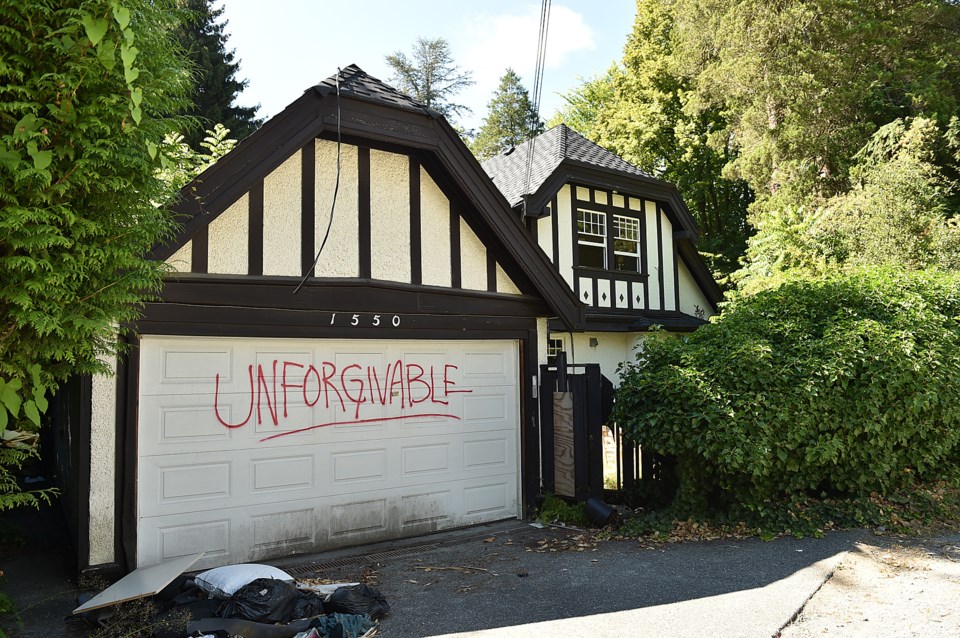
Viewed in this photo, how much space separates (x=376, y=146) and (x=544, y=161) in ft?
24.3

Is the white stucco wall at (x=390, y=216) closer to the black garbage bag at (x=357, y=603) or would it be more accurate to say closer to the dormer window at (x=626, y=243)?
the black garbage bag at (x=357, y=603)

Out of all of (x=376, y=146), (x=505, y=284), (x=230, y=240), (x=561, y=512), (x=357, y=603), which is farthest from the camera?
(x=505, y=284)

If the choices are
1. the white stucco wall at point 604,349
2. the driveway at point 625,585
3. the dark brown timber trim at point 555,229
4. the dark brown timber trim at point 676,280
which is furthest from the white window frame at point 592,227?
the driveway at point 625,585

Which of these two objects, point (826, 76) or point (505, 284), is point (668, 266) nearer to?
point (826, 76)

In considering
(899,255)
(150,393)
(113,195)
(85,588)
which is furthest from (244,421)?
(899,255)

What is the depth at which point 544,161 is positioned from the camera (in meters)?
14.0

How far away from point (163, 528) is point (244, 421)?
47.0 inches

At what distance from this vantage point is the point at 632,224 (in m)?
14.8

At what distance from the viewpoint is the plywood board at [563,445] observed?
26.3ft

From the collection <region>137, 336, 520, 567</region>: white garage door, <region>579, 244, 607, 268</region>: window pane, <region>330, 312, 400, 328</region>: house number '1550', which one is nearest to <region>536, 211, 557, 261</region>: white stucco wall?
<region>579, 244, 607, 268</region>: window pane

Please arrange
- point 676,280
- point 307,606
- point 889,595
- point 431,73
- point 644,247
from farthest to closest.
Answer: point 431,73 → point 676,280 → point 644,247 → point 889,595 → point 307,606

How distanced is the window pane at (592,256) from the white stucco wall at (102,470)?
10.3 metres

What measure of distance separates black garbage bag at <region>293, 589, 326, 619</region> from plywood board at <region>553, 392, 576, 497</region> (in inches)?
156

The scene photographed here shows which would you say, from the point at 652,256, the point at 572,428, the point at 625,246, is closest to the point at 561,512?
the point at 572,428
